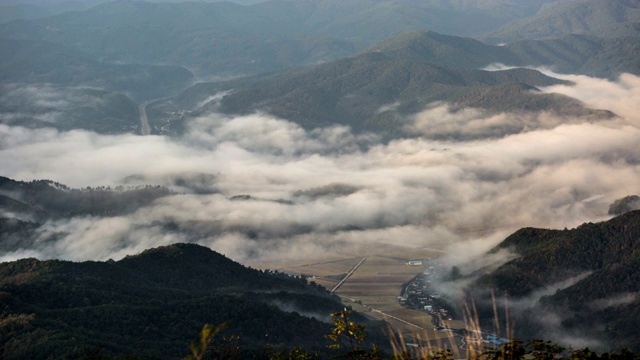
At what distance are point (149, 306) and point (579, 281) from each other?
217 feet

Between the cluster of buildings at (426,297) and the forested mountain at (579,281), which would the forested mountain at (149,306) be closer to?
the cluster of buildings at (426,297)

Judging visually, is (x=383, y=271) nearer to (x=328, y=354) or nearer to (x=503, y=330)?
(x=503, y=330)

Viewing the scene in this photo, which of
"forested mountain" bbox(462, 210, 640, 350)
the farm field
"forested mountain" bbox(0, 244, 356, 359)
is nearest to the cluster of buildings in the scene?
the farm field

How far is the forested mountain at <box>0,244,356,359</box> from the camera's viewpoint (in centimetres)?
10194

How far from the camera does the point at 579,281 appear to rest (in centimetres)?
14262

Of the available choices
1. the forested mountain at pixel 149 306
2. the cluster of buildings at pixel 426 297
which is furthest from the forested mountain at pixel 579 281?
the forested mountain at pixel 149 306

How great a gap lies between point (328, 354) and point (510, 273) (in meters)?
53.1

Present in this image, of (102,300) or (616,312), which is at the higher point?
(102,300)

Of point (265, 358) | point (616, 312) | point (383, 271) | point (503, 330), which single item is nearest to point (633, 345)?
point (616, 312)

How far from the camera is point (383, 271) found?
195000 millimetres

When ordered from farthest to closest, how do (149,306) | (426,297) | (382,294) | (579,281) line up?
(382,294), (426,297), (579,281), (149,306)

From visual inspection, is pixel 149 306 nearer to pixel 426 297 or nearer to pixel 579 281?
pixel 426 297

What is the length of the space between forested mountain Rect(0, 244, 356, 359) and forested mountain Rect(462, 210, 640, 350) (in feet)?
97.8

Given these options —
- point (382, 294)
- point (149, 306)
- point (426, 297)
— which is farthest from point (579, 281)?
point (149, 306)
